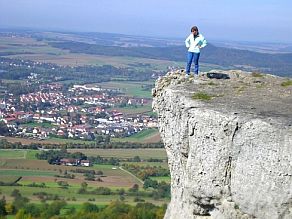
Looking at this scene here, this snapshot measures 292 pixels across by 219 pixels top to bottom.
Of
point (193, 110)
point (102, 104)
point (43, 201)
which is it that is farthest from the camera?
point (102, 104)

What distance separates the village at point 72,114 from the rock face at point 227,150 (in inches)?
2581

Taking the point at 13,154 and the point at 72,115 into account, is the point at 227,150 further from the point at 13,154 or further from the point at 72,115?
the point at 72,115

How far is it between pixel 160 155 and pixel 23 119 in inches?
1290

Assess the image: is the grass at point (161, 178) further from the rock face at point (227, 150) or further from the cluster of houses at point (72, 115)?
the rock face at point (227, 150)

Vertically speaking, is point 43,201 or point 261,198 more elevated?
point 261,198

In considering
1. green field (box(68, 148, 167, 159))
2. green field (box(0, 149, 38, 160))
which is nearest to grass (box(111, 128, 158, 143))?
green field (box(68, 148, 167, 159))

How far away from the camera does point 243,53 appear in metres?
161

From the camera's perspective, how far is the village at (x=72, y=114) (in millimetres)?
79875

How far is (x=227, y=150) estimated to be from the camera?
8406 mm

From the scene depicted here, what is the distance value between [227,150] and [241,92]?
9.62ft

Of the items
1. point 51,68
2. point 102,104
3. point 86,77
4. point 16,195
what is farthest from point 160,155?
point 51,68

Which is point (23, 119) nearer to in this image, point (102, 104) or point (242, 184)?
point (102, 104)

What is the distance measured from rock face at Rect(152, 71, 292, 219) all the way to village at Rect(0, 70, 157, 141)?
65549mm

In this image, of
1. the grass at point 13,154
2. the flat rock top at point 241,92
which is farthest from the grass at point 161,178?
the flat rock top at point 241,92
